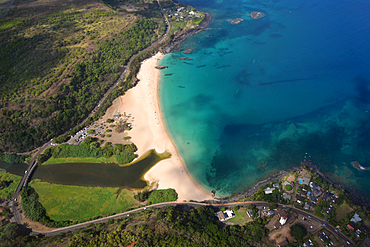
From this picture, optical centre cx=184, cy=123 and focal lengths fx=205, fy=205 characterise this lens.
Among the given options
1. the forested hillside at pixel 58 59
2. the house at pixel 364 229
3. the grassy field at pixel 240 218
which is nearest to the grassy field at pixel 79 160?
the forested hillside at pixel 58 59

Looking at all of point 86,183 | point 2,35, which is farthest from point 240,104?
point 2,35

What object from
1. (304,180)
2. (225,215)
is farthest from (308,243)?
(225,215)

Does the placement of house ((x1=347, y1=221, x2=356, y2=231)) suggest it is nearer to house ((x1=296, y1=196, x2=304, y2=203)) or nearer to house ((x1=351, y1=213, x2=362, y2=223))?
house ((x1=351, y1=213, x2=362, y2=223))

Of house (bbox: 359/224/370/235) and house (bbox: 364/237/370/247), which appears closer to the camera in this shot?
house (bbox: 364/237/370/247)

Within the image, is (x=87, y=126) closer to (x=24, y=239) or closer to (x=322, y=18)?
(x=24, y=239)

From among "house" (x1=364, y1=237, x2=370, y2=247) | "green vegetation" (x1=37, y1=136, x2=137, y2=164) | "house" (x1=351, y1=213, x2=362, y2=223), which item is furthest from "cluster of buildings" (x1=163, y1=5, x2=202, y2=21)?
"house" (x1=364, y1=237, x2=370, y2=247)
